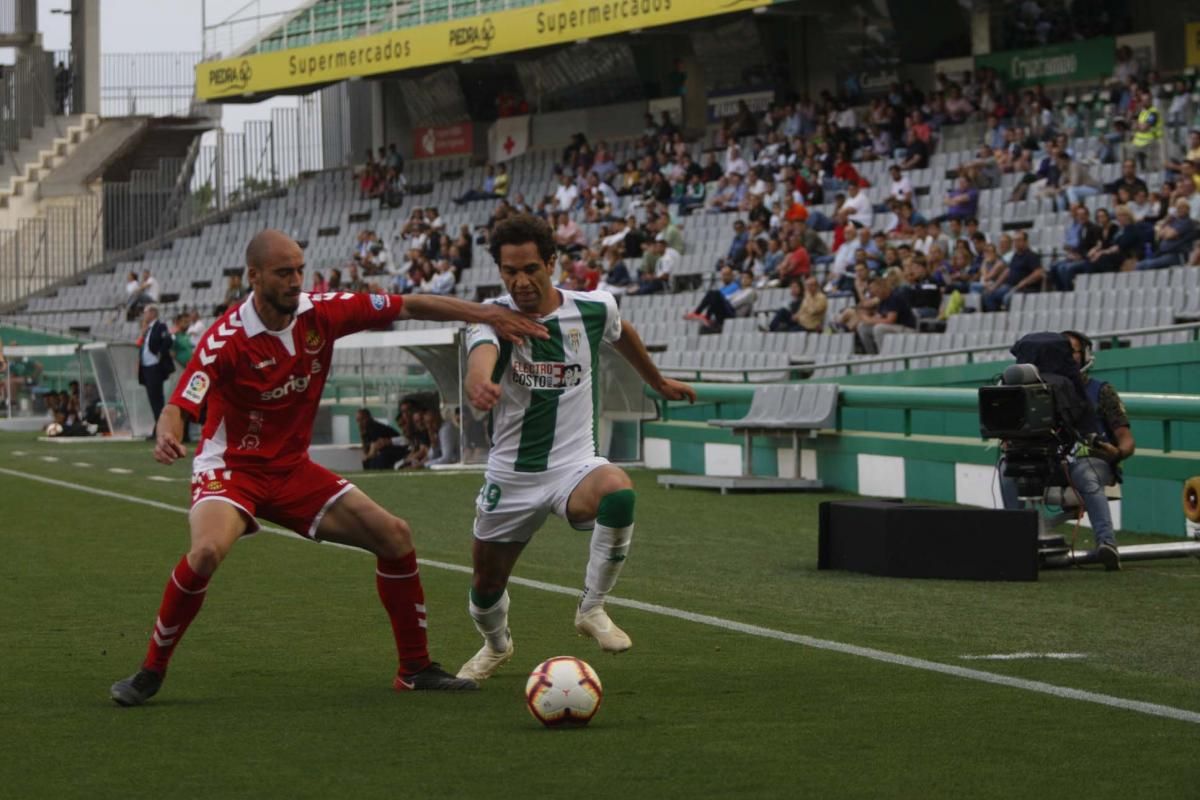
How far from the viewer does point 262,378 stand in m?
7.49

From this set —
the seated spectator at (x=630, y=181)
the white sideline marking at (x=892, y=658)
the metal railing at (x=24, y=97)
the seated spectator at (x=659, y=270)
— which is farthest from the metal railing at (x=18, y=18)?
the white sideline marking at (x=892, y=658)

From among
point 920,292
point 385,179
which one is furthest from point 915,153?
point 385,179

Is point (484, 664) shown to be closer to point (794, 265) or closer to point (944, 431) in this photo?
point (944, 431)

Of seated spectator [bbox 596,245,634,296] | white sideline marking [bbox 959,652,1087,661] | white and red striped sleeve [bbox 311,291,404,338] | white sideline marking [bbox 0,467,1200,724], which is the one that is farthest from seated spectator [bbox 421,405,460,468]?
white and red striped sleeve [bbox 311,291,404,338]

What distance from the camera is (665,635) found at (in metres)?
9.30

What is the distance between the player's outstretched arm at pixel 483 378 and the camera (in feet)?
23.7

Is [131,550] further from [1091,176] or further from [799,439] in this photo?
Answer: [1091,176]

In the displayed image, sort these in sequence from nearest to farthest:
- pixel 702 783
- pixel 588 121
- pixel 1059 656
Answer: pixel 702 783 → pixel 1059 656 → pixel 588 121

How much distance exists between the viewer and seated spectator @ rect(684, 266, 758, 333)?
2553cm

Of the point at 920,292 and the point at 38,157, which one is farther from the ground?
the point at 38,157

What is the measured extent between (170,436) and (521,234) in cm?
150

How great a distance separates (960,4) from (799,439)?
1615 centimetres

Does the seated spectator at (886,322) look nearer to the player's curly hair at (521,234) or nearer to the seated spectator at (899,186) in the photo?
the seated spectator at (899,186)

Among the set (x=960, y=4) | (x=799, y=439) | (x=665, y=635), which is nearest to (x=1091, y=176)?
(x=799, y=439)
